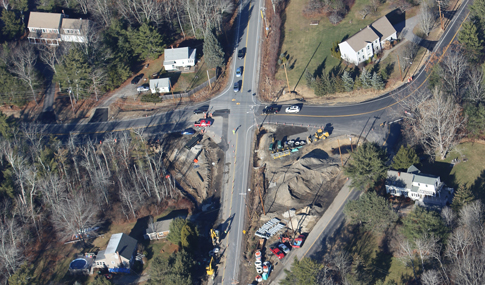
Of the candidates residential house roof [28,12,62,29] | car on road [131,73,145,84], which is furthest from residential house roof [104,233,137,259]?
residential house roof [28,12,62,29]

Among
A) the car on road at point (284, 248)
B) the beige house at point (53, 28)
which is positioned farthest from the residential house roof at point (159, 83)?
the car on road at point (284, 248)

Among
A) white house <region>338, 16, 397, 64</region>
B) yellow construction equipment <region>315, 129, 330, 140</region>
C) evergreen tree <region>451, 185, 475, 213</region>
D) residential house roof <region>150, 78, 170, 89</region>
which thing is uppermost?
white house <region>338, 16, 397, 64</region>

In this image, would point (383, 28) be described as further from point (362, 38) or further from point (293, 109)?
point (293, 109)

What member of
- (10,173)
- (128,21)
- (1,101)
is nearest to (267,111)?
(128,21)

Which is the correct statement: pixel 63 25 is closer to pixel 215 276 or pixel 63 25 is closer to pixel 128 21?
pixel 128 21

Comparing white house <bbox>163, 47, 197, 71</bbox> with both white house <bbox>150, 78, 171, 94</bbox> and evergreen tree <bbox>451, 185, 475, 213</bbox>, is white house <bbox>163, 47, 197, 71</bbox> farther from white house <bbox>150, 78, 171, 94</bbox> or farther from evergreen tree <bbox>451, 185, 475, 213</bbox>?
evergreen tree <bbox>451, 185, 475, 213</bbox>

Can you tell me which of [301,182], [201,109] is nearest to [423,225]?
[301,182]

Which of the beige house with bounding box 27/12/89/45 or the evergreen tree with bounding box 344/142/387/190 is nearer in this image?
the evergreen tree with bounding box 344/142/387/190

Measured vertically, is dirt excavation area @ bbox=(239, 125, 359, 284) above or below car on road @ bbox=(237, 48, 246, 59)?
below
